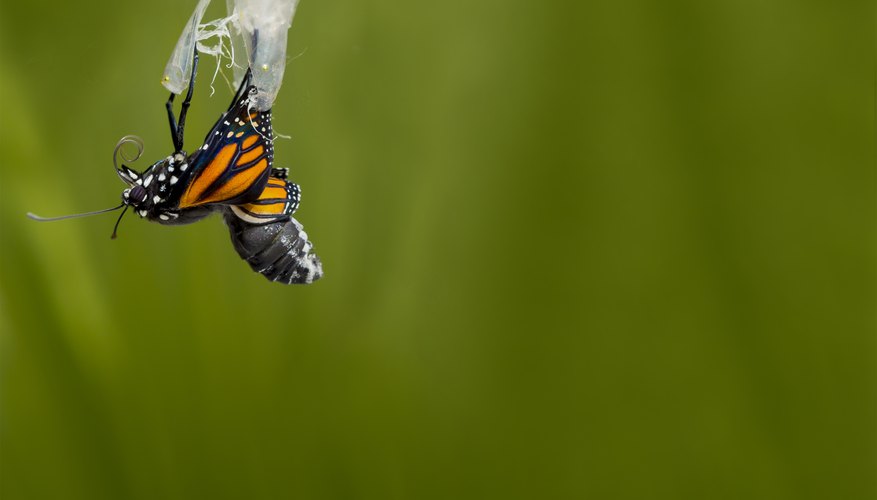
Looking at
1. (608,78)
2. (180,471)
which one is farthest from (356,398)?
(608,78)

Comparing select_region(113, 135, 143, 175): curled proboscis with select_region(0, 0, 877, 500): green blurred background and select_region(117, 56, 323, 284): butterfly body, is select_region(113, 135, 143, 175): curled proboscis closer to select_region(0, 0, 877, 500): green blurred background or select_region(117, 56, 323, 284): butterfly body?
select_region(117, 56, 323, 284): butterfly body

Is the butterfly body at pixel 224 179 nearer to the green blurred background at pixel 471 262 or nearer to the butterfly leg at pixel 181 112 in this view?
the butterfly leg at pixel 181 112

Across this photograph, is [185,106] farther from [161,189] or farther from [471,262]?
[471,262]

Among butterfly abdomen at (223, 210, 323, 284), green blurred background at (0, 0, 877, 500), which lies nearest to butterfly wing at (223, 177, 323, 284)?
butterfly abdomen at (223, 210, 323, 284)

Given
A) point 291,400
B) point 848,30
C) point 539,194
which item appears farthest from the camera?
point 291,400

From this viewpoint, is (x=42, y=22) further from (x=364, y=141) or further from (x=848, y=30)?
(x=848, y=30)

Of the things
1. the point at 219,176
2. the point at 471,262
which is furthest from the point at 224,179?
the point at 471,262

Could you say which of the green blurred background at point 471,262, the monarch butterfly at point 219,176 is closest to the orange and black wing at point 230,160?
the monarch butterfly at point 219,176
